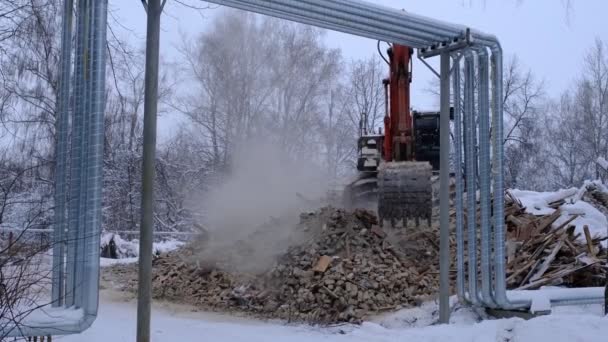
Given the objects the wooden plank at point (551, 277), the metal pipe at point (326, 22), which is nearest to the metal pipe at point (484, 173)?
the metal pipe at point (326, 22)

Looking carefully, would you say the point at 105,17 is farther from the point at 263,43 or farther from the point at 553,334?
the point at 263,43

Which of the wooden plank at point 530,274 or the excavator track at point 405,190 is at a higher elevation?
the excavator track at point 405,190

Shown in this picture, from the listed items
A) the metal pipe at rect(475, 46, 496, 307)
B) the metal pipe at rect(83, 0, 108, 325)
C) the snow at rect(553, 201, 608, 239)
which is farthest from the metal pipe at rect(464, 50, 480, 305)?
the metal pipe at rect(83, 0, 108, 325)

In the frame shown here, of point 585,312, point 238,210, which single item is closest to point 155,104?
point 585,312

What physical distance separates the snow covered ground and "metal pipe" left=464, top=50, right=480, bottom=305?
70 centimetres

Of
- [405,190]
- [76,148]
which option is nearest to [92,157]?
[76,148]

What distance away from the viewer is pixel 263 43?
27.7 meters

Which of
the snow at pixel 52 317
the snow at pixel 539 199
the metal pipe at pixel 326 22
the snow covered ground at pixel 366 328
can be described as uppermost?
the metal pipe at pixel 326 22

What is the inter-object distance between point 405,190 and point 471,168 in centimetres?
356

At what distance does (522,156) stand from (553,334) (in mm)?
38055

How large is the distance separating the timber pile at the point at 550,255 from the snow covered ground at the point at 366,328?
3.47 feet

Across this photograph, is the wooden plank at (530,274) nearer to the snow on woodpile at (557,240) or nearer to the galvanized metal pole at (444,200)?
the snow on woodpile at (557,240)

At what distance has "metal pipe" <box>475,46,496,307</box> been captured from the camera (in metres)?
8.07

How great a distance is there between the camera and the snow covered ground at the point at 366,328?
5.73 metres
